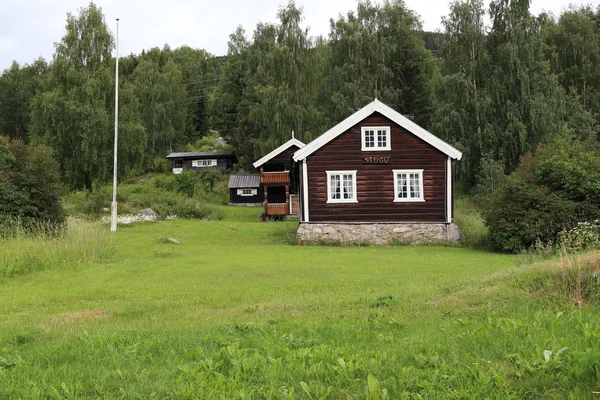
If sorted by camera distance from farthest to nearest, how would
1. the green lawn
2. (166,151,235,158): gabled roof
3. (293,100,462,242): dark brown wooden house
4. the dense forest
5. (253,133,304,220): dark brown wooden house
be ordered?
(166,151,235,158): gabled roof < (253,133,304,220): dark brown wooden house < the dense forest < (293,100,462,242): dark brown wooden house < the green lawn

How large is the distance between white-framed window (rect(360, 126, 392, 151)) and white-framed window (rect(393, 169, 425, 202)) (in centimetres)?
146

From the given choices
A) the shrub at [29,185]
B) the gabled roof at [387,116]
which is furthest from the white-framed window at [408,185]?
the shrub at [29,185]

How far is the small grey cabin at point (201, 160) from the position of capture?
6266cm

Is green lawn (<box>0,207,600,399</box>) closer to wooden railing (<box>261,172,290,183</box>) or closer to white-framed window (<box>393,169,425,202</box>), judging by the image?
white-framed window (<box>393,169,425,202</box>)

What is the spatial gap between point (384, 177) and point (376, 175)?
0.42 metres

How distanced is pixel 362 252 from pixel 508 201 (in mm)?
6977

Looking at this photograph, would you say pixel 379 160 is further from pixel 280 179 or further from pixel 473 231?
pixel 280 179

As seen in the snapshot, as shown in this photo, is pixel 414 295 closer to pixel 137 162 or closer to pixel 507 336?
pixel 507 336

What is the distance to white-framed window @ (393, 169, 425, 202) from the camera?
25.6 metres

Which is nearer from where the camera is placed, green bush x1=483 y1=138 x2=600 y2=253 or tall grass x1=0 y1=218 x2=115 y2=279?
tall grass x1=0 y1=218 x2=115 y2=279

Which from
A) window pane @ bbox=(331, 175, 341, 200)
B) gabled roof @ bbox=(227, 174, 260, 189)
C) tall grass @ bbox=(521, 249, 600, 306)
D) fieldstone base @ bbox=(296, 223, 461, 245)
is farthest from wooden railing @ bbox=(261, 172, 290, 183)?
tall grass @ bbox=(521, 249, 600, 306)

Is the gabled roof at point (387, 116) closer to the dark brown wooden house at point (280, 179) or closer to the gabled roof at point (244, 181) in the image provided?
the dark brown wooden house at point (280, 179)

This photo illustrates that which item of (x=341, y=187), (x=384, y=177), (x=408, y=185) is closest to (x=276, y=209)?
(x=341, y=187)

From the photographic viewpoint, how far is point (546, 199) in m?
21.1
